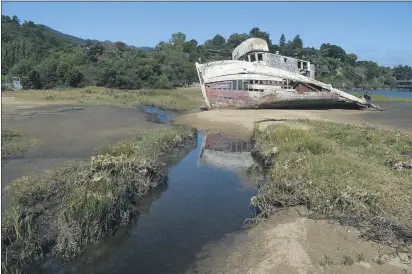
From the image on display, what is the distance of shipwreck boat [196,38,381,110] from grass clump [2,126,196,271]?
21.2m

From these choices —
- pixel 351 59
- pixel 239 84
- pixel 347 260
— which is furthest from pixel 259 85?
pixel 351 59

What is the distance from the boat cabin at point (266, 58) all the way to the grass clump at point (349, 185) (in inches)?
817

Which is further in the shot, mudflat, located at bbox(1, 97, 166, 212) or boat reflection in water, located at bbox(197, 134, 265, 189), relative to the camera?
boat reflection in water, located at bbox(197, 134, 265, 189)

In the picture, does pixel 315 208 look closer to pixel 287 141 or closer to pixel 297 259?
pixel 297 259

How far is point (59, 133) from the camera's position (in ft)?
68.2

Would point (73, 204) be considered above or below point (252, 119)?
below

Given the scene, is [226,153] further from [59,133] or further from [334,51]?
[334,51]

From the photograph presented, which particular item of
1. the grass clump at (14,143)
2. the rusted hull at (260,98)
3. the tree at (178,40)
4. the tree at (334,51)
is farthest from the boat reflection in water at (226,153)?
the tree at (334,51)

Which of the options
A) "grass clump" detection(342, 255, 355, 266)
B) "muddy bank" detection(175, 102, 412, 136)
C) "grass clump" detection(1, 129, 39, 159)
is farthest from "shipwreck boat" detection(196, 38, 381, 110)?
"grass clump" detection(342, 255, 355, 266)

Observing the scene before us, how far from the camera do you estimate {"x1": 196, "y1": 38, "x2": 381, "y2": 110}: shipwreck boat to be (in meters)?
33.3

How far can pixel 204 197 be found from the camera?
12227mm

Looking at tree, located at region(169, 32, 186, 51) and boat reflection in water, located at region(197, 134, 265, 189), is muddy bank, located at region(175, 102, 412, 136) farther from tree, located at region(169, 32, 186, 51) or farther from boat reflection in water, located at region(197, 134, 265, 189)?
tree, located at region(169, 32, 186, 51)

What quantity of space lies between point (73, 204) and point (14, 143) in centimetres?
1050

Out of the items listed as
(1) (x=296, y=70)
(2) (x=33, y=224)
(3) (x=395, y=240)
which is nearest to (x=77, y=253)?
(2) (x=33, y=224)
